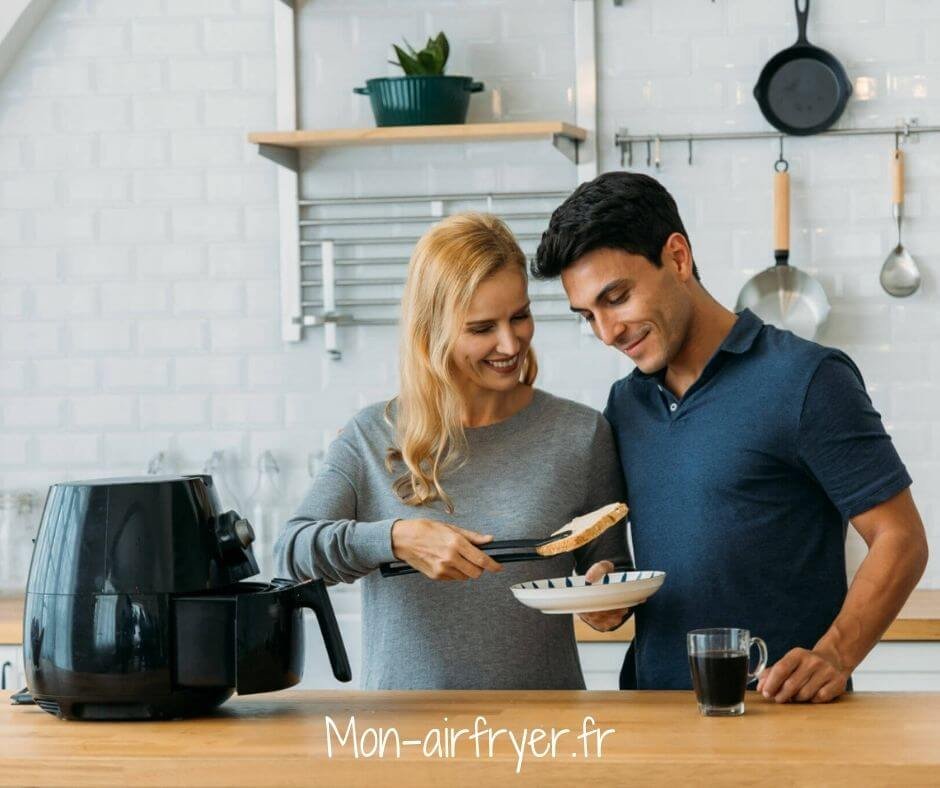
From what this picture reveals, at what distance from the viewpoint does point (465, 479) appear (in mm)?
2301

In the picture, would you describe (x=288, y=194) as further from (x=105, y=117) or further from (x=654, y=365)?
(x=654, y=365)

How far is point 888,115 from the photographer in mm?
3771

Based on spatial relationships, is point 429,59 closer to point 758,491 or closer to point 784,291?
point 784,291

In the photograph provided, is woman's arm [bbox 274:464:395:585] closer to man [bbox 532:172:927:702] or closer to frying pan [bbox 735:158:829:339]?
man [bbox 532:172:927:702]

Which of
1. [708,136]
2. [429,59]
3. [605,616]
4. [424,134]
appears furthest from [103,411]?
[605,616]

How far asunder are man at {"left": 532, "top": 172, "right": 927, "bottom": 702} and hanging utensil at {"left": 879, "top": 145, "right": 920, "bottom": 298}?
1.68 metres

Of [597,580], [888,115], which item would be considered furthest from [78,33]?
[597,580]

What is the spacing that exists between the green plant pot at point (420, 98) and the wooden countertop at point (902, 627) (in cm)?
140

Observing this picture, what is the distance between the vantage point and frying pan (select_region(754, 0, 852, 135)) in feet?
12.2

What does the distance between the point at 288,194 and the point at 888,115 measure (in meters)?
1.70

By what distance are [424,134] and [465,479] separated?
5.21 ft

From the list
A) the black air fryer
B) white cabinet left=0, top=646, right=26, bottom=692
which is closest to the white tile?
white cabinet left=0, top=646, right=26, bottom=692

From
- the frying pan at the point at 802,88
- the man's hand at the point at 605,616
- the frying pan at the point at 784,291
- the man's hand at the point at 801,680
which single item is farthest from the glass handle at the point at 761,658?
the frying pan at the point at 802,88

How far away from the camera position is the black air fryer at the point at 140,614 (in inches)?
71.2
